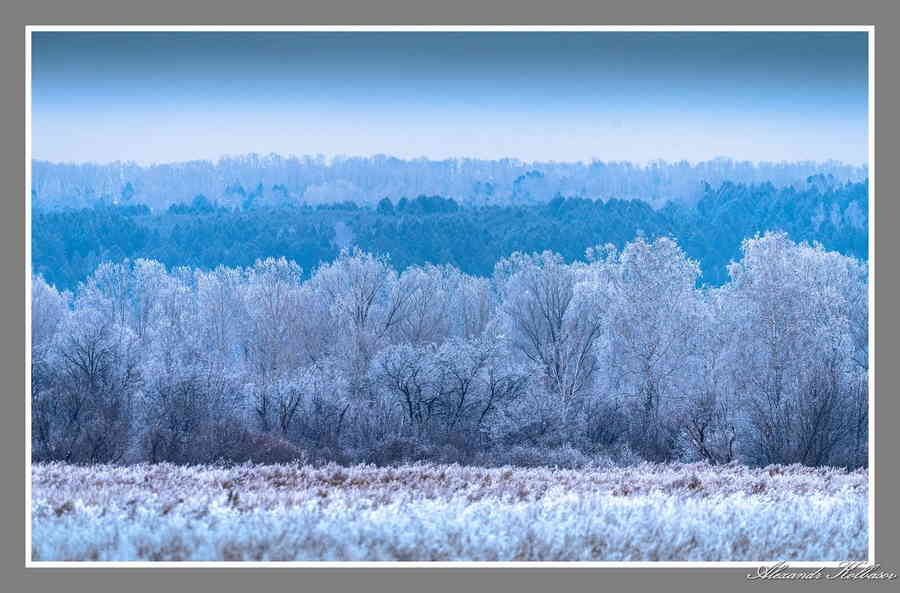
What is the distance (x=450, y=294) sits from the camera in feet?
115

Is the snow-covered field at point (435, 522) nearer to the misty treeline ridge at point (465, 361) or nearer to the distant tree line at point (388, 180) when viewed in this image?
the misty treeline ridge at point (465, 361)

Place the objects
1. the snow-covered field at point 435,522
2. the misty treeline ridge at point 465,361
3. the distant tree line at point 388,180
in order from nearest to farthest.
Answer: the snow-covered field at point 435,522
the distant tree line at point 388,180
the misty treeline ridge at point 465,361

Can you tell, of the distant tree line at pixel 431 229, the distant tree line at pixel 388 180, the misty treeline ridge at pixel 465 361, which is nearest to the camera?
the distant tree line at pixel 388 180

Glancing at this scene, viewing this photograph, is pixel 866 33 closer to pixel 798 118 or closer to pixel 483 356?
pixel 798 118

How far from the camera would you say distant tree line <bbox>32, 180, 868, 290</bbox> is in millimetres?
23656
